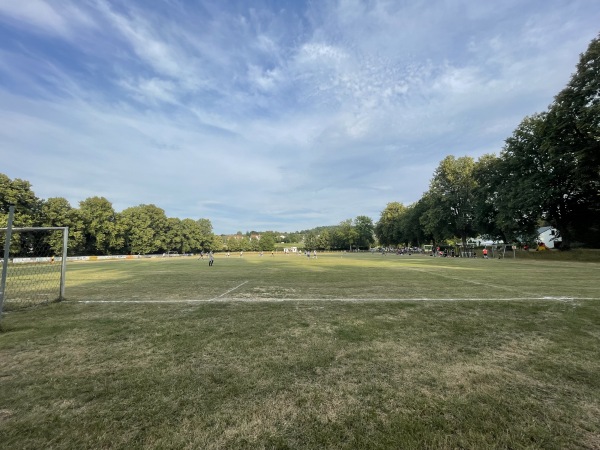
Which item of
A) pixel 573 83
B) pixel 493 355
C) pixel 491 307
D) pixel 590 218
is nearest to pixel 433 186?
pixel 590 218

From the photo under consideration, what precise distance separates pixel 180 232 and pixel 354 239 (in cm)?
6928

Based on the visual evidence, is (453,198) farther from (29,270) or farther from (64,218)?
(64,218)

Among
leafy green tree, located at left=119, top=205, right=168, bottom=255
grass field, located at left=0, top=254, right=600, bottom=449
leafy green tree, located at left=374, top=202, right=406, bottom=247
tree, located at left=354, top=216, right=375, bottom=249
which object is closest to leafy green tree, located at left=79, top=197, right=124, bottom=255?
leafy green tree, located at left=119, top=205, right=168, bottom=255

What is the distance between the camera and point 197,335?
571 centimetres

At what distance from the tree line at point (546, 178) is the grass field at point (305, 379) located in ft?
96.4

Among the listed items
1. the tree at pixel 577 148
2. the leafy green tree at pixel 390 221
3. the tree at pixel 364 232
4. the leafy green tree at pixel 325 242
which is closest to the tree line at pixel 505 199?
the tree at pixel 577 148

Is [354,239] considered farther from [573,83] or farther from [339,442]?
[339,442]

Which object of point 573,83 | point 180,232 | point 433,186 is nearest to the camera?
point 573,83

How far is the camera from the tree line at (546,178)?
2680 cm

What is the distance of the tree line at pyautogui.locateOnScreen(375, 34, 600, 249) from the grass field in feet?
96.4

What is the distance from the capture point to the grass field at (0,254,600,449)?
2.70 metres

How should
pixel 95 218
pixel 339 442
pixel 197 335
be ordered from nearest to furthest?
Result: pixel 339 442, pixel 197 335, pixel 95 218

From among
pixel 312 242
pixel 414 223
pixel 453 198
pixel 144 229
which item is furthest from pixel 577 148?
pixel 312 242

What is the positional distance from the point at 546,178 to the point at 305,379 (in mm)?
39446
